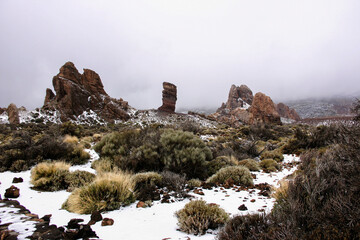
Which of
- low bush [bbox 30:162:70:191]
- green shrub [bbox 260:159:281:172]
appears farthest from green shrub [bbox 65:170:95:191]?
green shrub [bbox 260:159:281:172]

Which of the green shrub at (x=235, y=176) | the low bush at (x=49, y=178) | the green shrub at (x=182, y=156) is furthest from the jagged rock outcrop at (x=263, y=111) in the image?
the low bush at (x=49, y=178)

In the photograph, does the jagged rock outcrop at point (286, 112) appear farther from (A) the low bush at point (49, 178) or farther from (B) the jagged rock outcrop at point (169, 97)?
(A) the low bush at point (49, 178)

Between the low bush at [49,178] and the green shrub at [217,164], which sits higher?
the low bush at [49,178]

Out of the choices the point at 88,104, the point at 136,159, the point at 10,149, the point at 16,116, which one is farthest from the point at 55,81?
the point at 136,159

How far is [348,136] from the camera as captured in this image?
3.31 meters

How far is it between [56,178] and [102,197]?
258 cm

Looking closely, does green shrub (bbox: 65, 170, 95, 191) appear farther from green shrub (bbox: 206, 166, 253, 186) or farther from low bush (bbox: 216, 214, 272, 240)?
low bush (bbox: 216, 214, 272, 240)

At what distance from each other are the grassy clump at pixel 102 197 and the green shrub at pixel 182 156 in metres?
2.46

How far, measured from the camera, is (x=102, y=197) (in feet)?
14.0

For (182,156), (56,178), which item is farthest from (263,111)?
(56,178)

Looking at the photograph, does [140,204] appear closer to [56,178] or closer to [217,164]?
[56,178]

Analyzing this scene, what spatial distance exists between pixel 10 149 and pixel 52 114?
40570mm

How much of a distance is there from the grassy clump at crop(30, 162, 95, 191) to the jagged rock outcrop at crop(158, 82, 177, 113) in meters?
65.7

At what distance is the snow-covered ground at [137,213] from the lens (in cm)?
309
